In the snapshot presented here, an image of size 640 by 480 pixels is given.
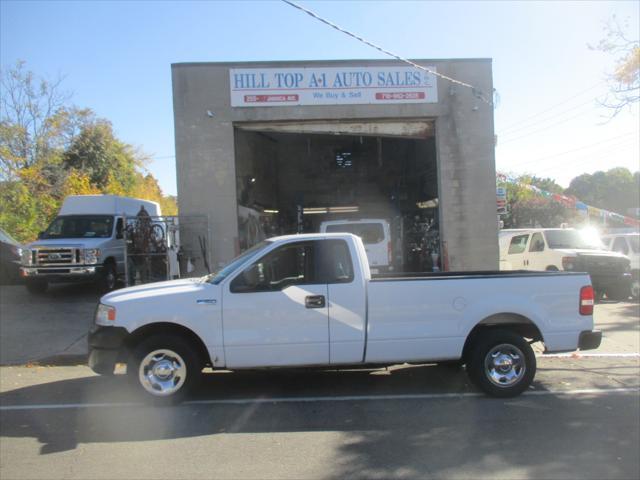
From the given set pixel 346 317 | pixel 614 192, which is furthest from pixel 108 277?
pixel 614 192

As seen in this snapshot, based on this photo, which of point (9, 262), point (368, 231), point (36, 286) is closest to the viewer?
point (368, 231)

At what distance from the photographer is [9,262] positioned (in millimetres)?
15781

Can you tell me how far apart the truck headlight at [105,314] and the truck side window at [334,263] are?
2.28 metres

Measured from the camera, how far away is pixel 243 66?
12.5 meters

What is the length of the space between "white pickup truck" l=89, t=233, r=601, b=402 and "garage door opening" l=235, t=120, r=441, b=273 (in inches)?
242

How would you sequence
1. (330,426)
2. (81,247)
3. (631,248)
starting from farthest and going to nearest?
1. (631,248)
2. (81,247)
3. (330,426)

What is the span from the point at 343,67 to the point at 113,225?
732 cm

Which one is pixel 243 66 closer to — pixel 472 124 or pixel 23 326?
pixel 472 124

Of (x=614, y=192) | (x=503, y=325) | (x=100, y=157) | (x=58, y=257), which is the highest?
(x=100, y=157)

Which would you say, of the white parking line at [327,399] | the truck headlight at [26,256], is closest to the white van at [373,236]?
the white parking line at [327,399]

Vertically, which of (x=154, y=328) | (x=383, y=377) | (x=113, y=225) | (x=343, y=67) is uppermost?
(x=343, y=67)

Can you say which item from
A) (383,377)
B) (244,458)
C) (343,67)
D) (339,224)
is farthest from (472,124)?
(244,458)

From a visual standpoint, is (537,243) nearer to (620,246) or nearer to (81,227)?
(620,246)

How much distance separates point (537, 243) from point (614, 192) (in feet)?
229
